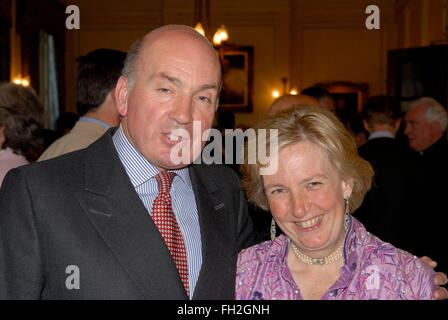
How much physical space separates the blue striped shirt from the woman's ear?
0.54 meters

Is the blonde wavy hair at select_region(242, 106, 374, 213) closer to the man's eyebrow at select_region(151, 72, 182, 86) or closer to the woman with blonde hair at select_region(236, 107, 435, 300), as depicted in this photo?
the woman with blonde hair at select_region(236, 107, 435, 300)

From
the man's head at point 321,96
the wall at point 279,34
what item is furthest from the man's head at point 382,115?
the wall at point 279,34

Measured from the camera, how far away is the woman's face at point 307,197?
6.11 feet

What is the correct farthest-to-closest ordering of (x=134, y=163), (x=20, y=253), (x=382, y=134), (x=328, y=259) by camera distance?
(x=382, y=134)
(x=328, y=259)
(x=134, y=163)
(x=20, y=253)

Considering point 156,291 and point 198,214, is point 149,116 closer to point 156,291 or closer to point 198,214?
point 198,214

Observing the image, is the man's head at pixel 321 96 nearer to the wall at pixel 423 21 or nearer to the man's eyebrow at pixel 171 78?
the man's eyebrow at pixel 171 78

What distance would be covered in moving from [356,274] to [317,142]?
45 cm

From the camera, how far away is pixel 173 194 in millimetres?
1771

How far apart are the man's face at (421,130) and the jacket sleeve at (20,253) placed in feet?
14.3

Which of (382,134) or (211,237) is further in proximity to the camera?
(382,134)

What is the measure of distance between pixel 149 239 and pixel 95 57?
183cm

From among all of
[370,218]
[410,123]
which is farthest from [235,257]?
[410,123]

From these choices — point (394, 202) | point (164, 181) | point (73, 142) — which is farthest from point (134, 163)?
point (394, 202)

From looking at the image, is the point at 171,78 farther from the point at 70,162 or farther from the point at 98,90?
the point at 98,90
